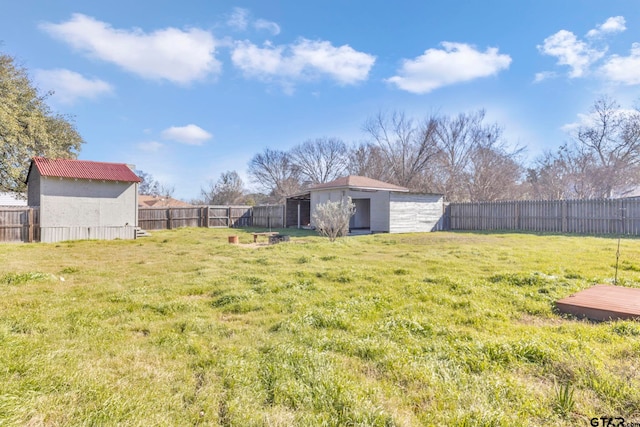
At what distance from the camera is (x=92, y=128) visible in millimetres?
18625

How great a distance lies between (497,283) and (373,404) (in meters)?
4.16

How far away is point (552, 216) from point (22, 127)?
25758 mm

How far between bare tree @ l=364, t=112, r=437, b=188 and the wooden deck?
2745 cm

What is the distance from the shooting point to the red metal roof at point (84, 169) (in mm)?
15453

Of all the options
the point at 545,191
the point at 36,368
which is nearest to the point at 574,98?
the point at 545,191

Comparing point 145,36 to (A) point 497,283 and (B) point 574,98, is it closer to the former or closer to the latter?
(A) point 497,283

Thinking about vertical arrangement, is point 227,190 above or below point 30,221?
above

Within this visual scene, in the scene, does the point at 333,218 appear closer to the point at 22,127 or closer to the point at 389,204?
the point at 389,204

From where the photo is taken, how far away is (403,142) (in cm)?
3167

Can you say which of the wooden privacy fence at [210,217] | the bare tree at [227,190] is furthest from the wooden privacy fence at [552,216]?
the bare tree at [227,190]

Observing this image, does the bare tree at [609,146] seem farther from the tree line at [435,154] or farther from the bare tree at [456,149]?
the bare tree at [456,149]

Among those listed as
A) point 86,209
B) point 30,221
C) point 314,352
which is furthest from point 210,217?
point 314,352

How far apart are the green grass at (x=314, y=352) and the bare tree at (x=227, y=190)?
36.9 meters

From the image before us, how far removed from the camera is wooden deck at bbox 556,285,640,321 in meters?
3.56
